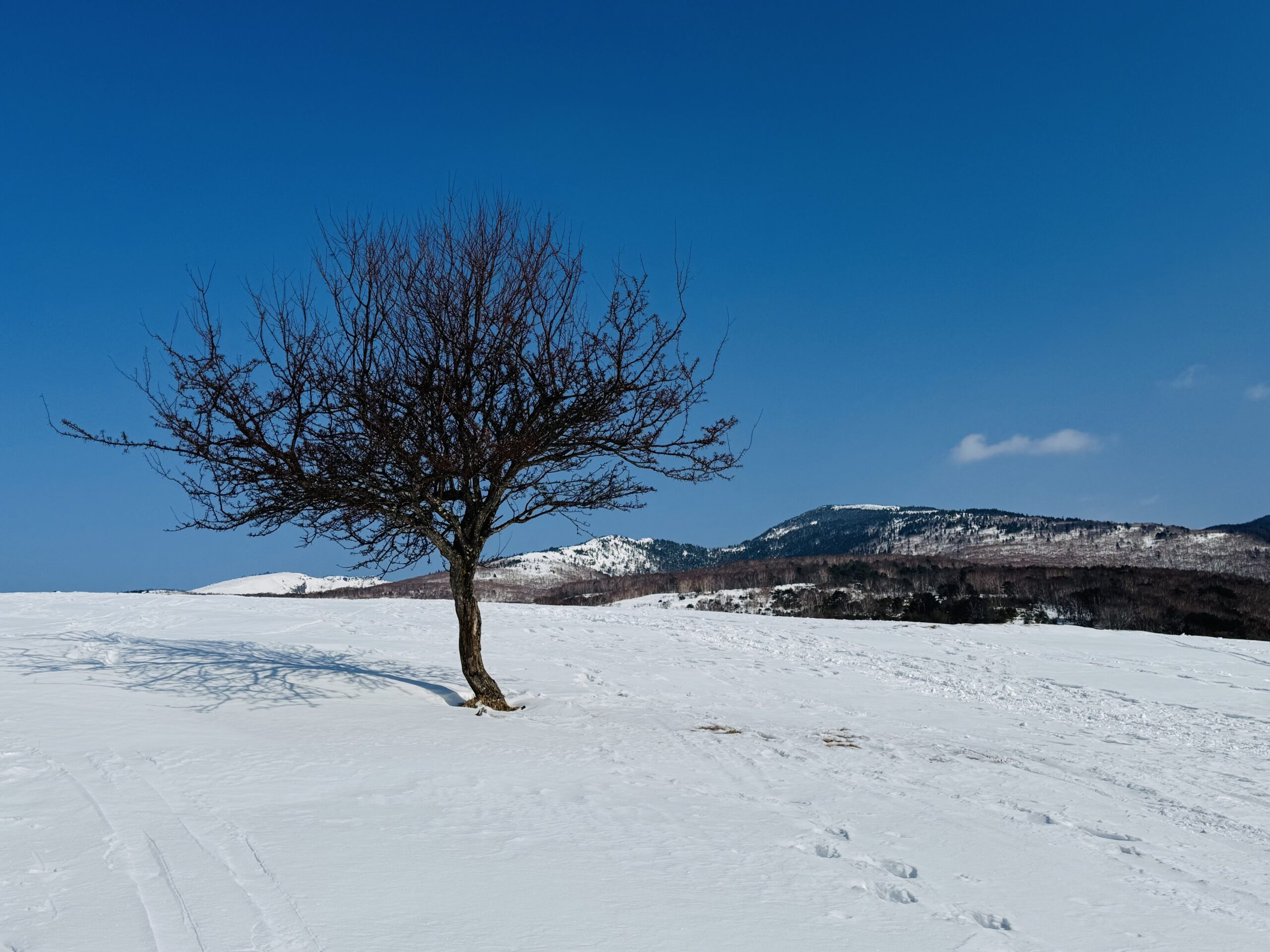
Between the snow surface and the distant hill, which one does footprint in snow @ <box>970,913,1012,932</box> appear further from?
the snow surface

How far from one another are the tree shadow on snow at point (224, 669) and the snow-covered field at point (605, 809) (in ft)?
0.37

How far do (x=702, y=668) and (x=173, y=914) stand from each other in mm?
13700

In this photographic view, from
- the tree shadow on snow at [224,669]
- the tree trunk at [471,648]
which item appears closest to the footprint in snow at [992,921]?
the tree trunk at [471,648]

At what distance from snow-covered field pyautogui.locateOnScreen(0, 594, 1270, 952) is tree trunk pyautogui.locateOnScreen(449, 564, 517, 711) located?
67 centimetres

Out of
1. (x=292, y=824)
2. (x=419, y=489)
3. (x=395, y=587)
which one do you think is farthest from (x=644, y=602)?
(x=292, y=824)

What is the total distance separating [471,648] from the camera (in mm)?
11844

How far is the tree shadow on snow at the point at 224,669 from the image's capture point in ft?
38.3

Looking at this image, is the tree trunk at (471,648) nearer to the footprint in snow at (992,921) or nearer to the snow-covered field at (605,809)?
the snow-covered field at (605,809)

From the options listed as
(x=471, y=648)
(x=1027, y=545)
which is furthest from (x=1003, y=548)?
(x=471, y=648)

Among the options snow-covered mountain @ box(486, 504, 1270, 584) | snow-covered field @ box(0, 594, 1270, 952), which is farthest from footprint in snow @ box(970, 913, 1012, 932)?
snow-covered mountain @ box(486, 504, 1270, 584)

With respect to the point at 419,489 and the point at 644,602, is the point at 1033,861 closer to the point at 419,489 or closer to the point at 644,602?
the point at 419,489

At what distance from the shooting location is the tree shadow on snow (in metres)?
11.7

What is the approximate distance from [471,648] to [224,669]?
5188 mm

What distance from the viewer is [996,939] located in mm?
4238
